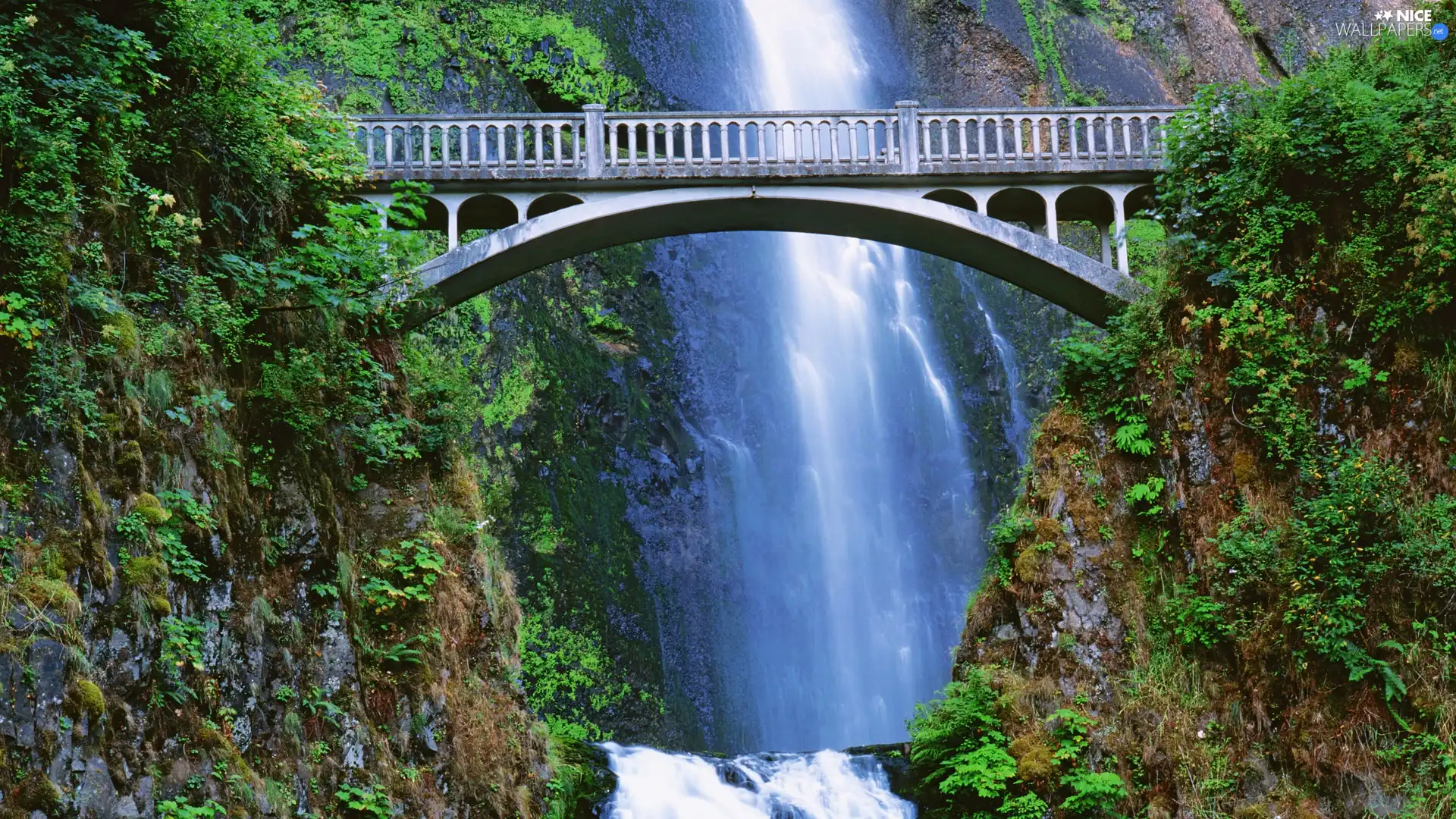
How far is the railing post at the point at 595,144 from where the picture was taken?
44.0 ft

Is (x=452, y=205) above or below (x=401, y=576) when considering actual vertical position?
above

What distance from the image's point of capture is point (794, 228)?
14.3 metres

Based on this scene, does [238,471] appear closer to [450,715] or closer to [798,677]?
[450,715]

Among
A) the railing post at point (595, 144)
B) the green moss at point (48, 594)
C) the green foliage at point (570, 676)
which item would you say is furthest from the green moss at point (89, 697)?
the green foliage at point (570, 676)

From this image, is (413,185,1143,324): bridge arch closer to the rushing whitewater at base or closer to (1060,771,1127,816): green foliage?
(1060,771,1127,816): green foliage

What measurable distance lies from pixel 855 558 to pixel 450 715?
13.4 m

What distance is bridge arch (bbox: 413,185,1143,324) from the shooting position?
12938 millimetres

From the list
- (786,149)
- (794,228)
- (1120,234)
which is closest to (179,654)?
(794,228)

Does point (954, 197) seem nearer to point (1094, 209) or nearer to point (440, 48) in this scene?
point (1094, 209)

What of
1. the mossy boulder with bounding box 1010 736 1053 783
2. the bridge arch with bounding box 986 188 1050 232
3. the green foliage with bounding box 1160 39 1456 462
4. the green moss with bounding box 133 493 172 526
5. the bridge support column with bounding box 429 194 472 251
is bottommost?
the mossy boulder with bounding box 1010 736 1053 783

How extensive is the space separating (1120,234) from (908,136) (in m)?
2.60

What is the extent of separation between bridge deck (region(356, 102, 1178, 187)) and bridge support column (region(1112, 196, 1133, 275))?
1.24 ft

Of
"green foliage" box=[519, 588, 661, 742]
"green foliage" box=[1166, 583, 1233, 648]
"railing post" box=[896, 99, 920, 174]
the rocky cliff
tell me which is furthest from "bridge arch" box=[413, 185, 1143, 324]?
"green foliage" box=[519, 588, 661, 742]

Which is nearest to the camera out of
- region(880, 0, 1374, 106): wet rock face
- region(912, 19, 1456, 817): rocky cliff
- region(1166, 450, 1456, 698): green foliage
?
region(1166, 450, 1456, 698): green foliage
